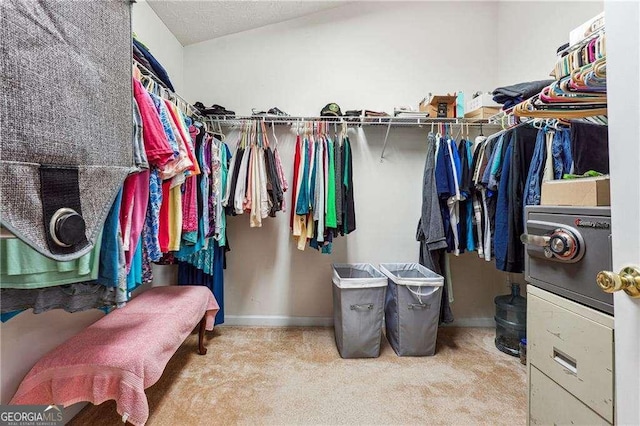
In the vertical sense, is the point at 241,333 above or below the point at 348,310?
below

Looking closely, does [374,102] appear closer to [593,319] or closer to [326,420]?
[593,319]

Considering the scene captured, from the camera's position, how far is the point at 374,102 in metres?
2.41

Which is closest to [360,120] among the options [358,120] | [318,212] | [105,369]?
[358,120]

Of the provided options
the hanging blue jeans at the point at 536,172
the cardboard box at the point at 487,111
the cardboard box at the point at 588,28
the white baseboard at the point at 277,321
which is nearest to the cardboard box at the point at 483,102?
the cardboard box at the point at 487,111

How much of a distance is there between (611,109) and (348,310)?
1609mm

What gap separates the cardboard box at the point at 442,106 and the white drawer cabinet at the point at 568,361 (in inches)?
66.2

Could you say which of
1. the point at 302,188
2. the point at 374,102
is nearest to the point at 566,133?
the point at 374,102

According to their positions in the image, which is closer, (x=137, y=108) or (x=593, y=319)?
(x=593, y=319)

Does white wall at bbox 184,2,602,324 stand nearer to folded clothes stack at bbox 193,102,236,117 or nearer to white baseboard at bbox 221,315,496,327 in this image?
white baseboard at bbox 221,315,496,327

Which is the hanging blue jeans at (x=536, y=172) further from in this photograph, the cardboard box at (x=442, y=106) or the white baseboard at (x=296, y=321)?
the white baseboard at (x=296, y=321)

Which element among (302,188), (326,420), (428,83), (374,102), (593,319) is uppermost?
(428,83)

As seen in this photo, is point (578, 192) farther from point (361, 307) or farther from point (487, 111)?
point (487, 111)

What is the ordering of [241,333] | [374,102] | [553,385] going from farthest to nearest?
1. [374,102]
2. [241,333]
3. [553,385]

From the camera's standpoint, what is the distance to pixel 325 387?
1554mm
